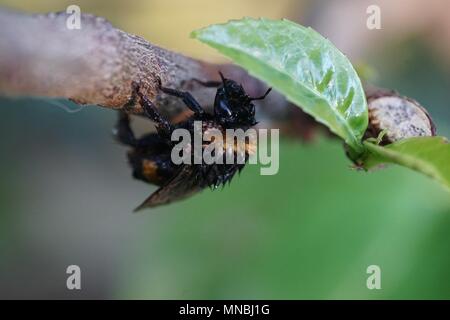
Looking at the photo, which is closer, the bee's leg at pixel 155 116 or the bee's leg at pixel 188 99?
the bee's leg at pixel 155 116

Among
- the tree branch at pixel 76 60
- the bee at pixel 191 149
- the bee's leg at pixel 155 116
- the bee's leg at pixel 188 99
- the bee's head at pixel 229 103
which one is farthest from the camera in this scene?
the bee's head at pixel 229 103

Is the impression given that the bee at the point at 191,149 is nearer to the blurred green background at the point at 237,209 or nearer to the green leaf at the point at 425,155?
the green leaf at the point at 425,155

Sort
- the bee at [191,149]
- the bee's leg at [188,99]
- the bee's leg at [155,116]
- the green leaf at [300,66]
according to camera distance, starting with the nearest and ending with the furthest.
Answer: the green leaf at [300,66] < the bee's leg at [155,116] < the bee's leg at [188,99] < the bee at [191,149]

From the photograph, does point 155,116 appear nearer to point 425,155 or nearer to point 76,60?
point 76,60

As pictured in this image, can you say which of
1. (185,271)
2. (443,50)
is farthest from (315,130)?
(443,50)

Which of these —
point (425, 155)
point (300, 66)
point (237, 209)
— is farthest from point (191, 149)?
point (237, 209)

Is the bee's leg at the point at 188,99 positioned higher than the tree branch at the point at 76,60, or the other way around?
the bee's leg at the point at 188,99

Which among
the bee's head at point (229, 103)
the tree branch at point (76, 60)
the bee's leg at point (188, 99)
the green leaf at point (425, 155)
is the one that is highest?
the bee's head at point (229, 103)

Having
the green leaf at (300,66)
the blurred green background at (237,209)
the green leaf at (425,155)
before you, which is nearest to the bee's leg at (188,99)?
A: the green leaf at (300,66)
